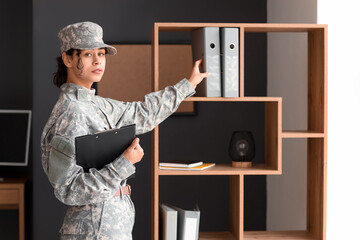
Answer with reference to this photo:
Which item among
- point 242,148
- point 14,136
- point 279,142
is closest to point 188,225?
point 242,148

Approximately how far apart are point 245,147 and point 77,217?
102cm

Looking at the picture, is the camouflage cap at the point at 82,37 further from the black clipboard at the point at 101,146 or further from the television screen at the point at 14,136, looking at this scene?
the television screen at the point at 14,136

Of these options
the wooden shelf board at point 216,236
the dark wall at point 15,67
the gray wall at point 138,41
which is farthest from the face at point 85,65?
the dark wall at point 15,67

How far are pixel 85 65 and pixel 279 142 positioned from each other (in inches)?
41.3

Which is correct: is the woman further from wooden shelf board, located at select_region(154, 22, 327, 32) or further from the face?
wooden shelf board, located at select_region(154, 22, 327, 32)

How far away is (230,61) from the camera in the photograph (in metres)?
2.73

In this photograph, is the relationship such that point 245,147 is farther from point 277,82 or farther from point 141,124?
point 277,82

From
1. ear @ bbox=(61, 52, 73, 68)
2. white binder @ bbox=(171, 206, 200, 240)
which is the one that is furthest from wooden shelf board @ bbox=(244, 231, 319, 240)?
ear @ bbox=(61, 52, 73, 68)

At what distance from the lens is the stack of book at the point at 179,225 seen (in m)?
2.75

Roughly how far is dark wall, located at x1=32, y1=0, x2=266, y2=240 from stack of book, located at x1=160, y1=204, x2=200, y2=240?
52.0 inches

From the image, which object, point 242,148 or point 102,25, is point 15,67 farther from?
point 242,148
